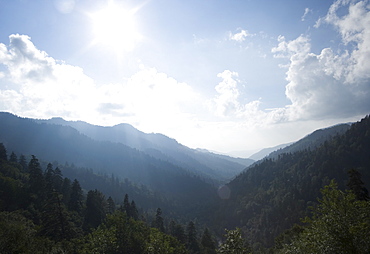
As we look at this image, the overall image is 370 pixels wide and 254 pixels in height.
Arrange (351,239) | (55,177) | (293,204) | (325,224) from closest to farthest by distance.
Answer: (351,239), (325,224), (55,177), (293,204)

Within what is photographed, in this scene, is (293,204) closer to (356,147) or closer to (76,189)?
(356,147)

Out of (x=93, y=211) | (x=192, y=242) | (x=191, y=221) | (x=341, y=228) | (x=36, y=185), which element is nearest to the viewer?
(x=341, y=228)

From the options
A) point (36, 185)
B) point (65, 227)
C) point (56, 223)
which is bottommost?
point (65, 227)

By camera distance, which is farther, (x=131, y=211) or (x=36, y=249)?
(x=131, y=211)

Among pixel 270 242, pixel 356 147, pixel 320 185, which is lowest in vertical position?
pixel 270 242

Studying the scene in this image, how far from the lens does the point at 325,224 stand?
1972cm

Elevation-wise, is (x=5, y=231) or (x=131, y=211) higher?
(x=5, y=231)

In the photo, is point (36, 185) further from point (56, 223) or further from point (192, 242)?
point (192, 242)

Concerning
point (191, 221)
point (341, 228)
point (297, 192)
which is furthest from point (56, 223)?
point (297, 192)

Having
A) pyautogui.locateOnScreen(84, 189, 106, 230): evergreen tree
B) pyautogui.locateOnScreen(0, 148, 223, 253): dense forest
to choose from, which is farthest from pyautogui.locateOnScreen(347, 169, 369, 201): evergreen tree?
pyautogui.locateOnScreen(84, 189, 106, 230): evergreen tree

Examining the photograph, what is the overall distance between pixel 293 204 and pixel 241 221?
43.7m

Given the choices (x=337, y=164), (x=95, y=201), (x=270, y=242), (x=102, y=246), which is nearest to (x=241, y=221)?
(x=270, y=242)

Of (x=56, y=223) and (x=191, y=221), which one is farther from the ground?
(x=56, y=223)

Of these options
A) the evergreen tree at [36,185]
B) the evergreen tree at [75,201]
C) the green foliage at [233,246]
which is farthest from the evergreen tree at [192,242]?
the green foliage at [233,246]
